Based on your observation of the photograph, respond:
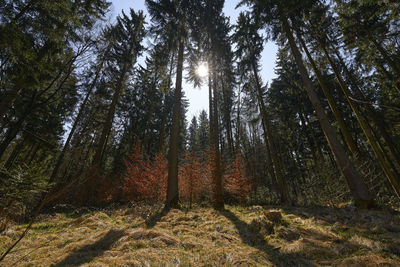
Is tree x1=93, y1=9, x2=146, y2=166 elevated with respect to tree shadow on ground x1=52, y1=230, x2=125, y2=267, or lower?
elevated

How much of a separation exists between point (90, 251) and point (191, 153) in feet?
20.2

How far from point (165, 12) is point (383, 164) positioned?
12044 millimetres

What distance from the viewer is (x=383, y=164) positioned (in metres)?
5.75

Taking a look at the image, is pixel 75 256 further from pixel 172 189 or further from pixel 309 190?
pixel 309 190

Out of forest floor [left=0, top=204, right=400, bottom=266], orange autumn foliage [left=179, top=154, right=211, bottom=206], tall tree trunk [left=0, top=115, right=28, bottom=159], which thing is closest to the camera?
forest floor [left=0, top=204, right=400, bottom=266]

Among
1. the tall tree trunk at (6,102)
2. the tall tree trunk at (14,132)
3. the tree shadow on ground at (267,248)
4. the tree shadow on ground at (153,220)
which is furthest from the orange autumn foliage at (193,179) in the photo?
the tall tree trunk at (6,102)

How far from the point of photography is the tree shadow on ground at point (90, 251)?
278cm

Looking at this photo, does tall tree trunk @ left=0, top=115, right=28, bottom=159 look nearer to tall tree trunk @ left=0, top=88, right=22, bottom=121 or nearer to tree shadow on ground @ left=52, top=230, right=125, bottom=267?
tall tree trunk @ left=0, top=88, right=22, bottom=121

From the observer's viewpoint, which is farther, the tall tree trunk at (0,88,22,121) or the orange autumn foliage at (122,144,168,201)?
the orange autumn foliage at (122,144,168,201)

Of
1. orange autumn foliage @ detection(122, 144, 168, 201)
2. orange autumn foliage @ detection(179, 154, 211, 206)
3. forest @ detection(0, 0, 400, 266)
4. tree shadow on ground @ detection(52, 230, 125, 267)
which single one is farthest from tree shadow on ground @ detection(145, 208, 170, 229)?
orange autumn foliage @ detection(179, 154, 211, 206)

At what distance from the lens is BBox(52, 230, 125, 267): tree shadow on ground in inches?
109

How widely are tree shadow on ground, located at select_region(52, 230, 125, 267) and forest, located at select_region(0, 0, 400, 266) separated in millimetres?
48

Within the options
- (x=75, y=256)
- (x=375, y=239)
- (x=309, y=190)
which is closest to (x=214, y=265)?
(x=75, y=256)

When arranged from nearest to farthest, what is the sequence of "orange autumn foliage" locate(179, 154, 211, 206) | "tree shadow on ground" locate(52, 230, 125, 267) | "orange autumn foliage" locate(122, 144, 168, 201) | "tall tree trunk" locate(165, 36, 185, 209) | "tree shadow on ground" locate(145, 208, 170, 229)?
"tree shadow on ground" locate(52, 230, 125, 267), "tree shadow on ground" locate(145, 208, 170, 229), "tall tree trunk" locate(165, 36, 185, 209), "orange autumn foliage" locate(122, 144, 168, 201), "orange autumn foliage" locate(179, 154, 211, 206)
